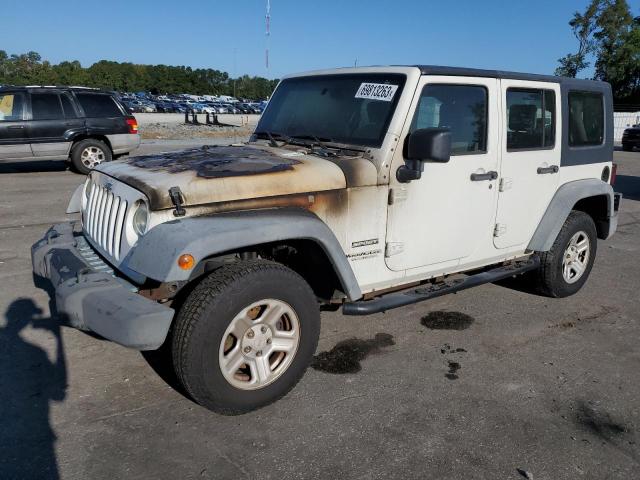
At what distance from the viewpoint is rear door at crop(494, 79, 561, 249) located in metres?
4.30

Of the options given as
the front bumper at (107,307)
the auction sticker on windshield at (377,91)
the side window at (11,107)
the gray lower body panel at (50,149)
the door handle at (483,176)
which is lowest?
the front bumper at (107,307)

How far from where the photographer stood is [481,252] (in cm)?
433

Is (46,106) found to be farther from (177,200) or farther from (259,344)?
(259,344)

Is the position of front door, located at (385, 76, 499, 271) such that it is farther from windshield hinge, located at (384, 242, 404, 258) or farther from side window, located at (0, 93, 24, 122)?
side window, located at (0, 93, 24, 122)

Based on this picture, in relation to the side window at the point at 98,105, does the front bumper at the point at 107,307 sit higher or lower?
lower

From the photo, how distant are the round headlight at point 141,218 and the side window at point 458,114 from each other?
1.80 meters

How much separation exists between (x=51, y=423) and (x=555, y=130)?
4.34 metres

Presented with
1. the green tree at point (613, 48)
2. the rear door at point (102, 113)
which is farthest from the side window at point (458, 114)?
the green tree at point (613, 48)

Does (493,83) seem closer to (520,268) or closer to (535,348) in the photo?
(520,268)

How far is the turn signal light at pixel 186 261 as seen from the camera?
2.68 meters

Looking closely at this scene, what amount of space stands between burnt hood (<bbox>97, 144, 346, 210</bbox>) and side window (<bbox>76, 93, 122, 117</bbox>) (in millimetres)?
9189

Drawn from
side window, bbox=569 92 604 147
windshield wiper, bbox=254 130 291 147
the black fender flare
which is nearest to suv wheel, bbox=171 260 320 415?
windshield wiper, bbox=254 130 291 147

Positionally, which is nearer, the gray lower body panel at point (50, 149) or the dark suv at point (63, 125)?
the dark suv at point (63, 125)

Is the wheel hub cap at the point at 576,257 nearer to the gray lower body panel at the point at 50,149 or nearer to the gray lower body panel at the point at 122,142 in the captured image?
the gray lower body panel at the point at 122,142
